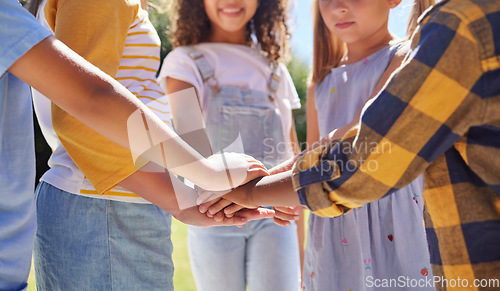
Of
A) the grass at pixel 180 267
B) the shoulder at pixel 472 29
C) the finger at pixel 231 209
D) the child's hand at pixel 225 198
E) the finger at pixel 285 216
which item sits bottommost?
the grass at pixel 180 267

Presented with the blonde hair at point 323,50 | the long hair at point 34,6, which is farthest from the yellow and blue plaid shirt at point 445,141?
the blonde hair at point 323,50

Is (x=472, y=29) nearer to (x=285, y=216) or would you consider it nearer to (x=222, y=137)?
(x=285, y=216)

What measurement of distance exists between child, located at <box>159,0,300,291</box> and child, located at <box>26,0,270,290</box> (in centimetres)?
56

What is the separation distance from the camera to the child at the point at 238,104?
180 cm

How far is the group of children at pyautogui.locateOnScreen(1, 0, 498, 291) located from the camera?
44.7 inches

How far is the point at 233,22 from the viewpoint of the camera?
206cm

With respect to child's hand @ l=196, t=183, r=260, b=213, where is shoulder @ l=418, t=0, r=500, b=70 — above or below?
above

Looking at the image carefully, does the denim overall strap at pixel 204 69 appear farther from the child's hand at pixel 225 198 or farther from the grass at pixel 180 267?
the grass at pixel 180 267

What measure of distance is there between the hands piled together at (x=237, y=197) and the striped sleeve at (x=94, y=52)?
0.26m

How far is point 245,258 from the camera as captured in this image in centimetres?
185

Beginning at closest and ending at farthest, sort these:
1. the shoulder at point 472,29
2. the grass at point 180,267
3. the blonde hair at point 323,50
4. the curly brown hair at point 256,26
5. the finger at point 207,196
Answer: the shoulder at point 472,29
the finger at point 207,196
the blonde hair at point 323,50
the curly brown hair at point 256,26
the grass at point 180,267

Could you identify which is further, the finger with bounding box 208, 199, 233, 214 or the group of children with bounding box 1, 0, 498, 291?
the finger with bounding box 208, 199, 233, 214

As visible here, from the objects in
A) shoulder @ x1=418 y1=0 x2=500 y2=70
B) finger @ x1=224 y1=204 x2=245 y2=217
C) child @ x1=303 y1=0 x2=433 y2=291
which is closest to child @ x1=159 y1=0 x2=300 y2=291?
child @ x1=303 y1=0 x2=433 y2=291

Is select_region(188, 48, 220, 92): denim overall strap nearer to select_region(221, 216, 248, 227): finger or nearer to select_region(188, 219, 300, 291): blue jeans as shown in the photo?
select_region(188, 219, 300, 291): blue jeans
